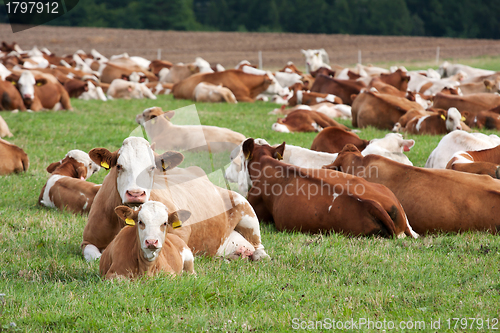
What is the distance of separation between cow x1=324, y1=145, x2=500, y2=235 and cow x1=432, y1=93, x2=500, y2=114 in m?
8.38

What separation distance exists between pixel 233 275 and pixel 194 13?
81819 mm

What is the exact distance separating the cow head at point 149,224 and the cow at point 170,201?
43 cm

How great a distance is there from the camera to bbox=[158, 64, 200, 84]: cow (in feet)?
85.7

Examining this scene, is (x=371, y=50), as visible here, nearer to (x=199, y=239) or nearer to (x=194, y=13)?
(x=194, y=13)

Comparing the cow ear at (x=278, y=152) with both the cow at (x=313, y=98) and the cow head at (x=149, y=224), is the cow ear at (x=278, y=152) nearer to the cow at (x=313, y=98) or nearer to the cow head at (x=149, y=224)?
the cow head at (x=149, y=224)

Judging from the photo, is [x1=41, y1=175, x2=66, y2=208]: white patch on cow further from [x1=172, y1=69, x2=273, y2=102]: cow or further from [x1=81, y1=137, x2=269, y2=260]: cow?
[x1=172, y1=69, x2=273, y2=102]: cow

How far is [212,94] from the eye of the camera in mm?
19359

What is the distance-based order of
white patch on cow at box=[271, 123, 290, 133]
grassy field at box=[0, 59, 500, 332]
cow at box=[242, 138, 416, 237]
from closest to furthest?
grassy field at box=[0, 59, 500, 332] < cow at box=[242, 138, 416, 237] < white patch on cow at box=[271, 123, 290, 133]

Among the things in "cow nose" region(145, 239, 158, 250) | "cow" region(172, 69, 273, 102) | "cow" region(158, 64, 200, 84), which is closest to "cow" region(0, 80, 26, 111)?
"cow" region(172, 69, 273, 102)

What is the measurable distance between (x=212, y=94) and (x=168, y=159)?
45.7 feet

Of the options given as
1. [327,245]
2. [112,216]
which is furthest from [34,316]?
[327,245]

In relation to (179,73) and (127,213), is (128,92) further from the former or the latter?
(127,213)

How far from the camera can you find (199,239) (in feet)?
19.1

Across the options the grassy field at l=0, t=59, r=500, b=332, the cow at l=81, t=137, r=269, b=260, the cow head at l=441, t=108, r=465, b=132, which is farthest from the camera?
the cow head at l=441, t=108, r=465, b=132
